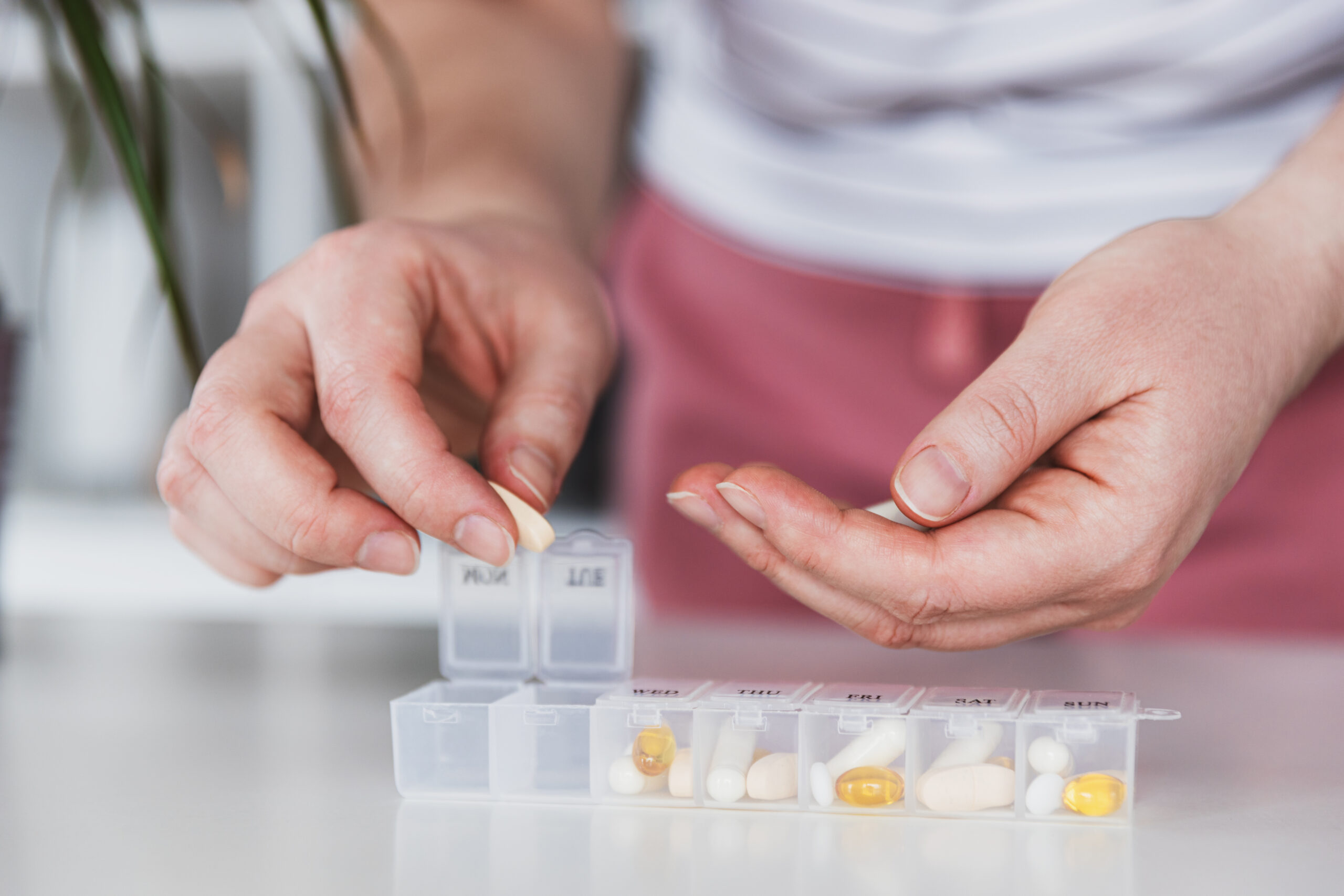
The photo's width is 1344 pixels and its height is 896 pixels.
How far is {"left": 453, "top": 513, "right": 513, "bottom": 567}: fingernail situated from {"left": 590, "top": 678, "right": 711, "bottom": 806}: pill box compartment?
9 cm

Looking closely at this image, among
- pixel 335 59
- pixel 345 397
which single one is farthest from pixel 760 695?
pixel 335 59

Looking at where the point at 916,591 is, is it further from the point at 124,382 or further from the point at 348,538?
the point at 124,382

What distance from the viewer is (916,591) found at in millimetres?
505

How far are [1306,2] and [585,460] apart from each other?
1.74 meters

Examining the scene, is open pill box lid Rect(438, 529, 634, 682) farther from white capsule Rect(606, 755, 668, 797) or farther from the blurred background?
the blurred background

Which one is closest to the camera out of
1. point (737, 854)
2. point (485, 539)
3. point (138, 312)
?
point (737, 854)

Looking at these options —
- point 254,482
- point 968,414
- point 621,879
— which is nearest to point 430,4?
point 254,482

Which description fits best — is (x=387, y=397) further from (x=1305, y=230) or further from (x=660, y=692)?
(x=1305, y=230)

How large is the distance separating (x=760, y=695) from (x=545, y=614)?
0.13 m

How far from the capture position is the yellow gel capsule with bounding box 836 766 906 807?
467 millimetres

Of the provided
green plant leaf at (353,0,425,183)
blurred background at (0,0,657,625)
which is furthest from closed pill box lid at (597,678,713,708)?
blurred background at (0,0,657,625)

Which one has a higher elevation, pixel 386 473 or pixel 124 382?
pixel 124 382

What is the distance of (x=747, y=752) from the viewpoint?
0.48m

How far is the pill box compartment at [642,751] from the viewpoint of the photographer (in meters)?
0.48
